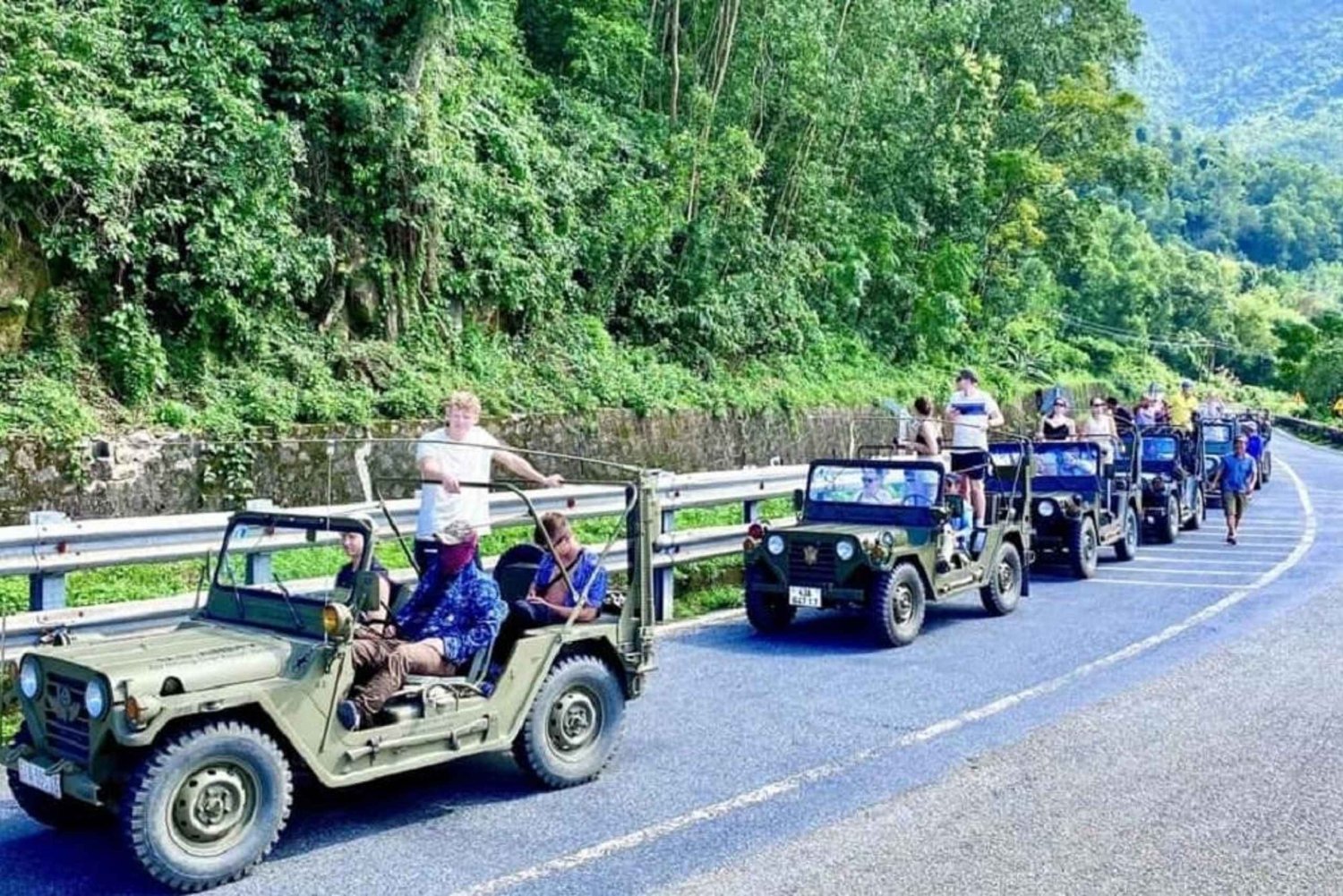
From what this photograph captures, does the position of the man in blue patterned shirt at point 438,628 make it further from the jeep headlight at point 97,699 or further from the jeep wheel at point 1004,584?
the jeep wheel at point 1004,584

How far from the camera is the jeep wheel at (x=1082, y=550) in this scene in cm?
1345

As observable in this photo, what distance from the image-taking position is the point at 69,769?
15.6 ft

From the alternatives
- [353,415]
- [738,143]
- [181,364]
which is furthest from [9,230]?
[738,143]

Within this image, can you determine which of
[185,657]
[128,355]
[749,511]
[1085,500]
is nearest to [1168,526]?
[1085,500]

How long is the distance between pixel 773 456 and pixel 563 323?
191 inches

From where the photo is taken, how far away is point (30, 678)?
5.00 metres

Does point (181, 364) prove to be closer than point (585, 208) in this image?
Yes

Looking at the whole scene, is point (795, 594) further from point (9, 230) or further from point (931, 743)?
point (9, 230)

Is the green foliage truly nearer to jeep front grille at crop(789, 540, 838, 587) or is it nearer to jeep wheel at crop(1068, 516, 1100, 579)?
jeep front grille at crop(789, 540, 838, 587)

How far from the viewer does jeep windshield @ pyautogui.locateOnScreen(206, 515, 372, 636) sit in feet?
17.9

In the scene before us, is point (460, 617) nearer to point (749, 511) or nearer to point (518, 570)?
point (518, 570)

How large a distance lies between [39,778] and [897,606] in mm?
6550

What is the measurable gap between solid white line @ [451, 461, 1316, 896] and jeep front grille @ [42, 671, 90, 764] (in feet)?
5.30

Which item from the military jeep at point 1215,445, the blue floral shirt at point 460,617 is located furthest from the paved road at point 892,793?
the military jeep at point 1215,445
